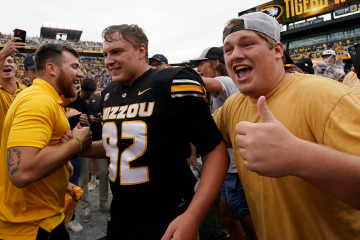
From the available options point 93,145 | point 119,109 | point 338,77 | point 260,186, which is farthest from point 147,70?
point 338,77

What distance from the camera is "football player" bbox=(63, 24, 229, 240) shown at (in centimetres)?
133

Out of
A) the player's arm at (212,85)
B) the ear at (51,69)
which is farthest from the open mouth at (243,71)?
the ear at (51,69)

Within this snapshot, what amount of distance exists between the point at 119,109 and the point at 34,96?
69 cm

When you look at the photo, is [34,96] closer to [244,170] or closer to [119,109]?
[119,109]

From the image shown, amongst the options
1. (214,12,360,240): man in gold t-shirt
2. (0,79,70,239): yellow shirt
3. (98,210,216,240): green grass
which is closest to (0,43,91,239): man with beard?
(0,79,70,239): yellow shirt

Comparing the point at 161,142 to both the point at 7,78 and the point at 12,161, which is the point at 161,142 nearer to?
the point at 12,161

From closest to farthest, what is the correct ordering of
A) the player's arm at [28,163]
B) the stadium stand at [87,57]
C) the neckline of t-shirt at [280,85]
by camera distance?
the neckline of t-shirt at [280,85]
the player's arm at [28,163]
the stadium stand at [87,57]

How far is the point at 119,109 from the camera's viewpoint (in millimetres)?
1587

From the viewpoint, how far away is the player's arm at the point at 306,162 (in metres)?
0.77

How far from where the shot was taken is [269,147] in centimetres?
81

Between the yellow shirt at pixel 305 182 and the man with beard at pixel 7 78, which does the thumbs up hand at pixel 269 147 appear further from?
the man with beard at pixel 7 78

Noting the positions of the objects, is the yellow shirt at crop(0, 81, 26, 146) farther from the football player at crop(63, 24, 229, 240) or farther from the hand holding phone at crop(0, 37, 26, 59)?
the football player at crop(63, 24, 229, 240)

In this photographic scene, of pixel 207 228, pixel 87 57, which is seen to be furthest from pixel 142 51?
pixel 87 57

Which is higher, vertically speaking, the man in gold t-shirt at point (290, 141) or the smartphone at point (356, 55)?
the smartphone at point (356, 55)
